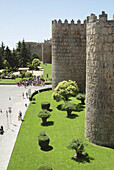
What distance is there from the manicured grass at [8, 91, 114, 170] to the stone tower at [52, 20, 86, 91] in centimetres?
925

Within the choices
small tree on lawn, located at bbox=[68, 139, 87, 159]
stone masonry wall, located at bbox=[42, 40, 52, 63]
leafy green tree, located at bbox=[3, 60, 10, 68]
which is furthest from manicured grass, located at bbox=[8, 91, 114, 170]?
stone masonry wall, located at bbox=[42, 40, 52, 63]

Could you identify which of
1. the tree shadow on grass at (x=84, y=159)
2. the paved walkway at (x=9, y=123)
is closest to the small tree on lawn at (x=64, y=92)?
the paved walkway at (x=9, y=123)

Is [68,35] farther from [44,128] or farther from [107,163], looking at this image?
[107,163]

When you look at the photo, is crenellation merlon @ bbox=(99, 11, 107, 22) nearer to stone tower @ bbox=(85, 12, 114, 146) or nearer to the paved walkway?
stone tower @ bbox=(85, 12, 114, 146)

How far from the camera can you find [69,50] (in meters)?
27.7

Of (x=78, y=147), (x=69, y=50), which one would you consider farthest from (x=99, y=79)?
(x=69, y=50)

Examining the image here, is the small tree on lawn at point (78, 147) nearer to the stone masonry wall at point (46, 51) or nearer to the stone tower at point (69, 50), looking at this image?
the stone tower at point (69, 50)

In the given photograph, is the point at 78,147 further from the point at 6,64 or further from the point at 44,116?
the point at 6,64

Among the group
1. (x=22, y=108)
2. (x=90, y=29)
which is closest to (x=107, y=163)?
(x=90, y=29)

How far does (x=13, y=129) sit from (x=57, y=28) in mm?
15028

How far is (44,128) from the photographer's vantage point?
18.0 meters

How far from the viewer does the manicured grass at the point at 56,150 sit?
12383 mm

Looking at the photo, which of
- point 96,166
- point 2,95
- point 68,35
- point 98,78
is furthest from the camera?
point 2,95

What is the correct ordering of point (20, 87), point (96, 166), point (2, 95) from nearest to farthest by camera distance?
→ point (96, 166)
point (2, 95)
point (20, 87)
